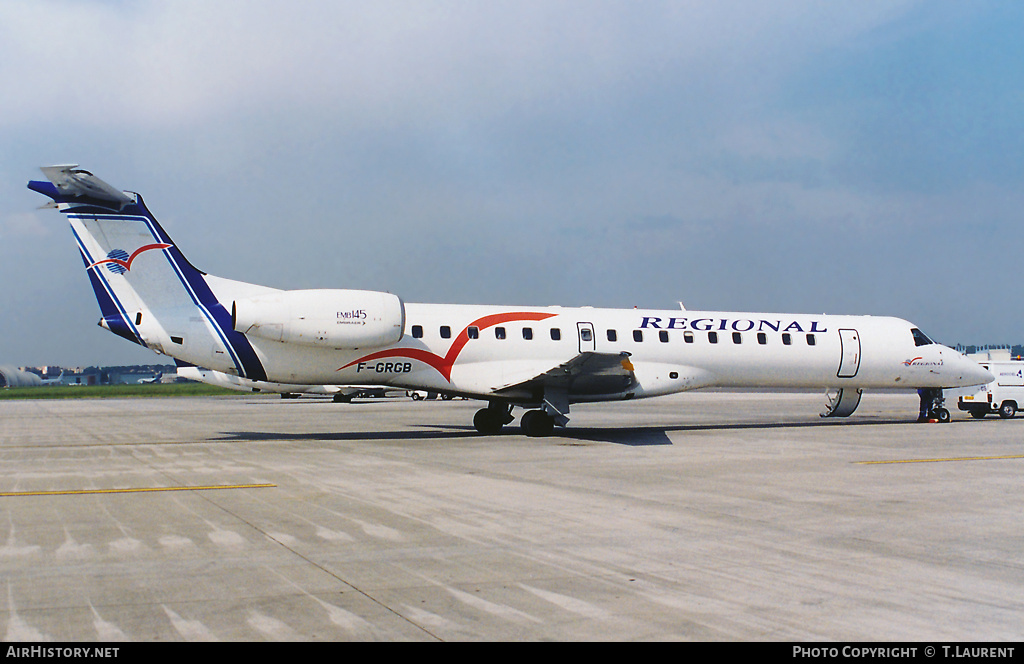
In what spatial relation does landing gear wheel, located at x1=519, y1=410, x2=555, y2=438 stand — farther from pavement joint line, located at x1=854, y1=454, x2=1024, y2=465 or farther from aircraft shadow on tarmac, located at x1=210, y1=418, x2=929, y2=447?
pavement joint line, located at x1=854, y1=454, x2=1024, y2=465

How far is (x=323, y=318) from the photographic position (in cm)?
1834

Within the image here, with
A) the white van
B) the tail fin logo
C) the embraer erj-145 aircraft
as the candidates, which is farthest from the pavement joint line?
the tail fin logo

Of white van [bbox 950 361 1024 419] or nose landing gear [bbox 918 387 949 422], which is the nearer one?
nose landing gear [bbox 918 387 949 422]

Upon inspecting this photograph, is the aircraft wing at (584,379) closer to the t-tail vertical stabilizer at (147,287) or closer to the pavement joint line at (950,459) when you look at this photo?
the pavement joint line at (950,459)

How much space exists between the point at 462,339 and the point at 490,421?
2.82 meters

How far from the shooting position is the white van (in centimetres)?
2802

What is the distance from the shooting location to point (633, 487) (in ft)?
37.7

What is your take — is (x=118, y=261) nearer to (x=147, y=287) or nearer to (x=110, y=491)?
(x=147, y=287)

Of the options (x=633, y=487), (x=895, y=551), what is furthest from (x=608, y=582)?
(x=633, y=487)

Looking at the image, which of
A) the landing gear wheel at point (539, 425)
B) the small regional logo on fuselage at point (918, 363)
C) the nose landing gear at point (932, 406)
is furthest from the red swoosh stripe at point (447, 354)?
the nose landing gear at point (932, 406)

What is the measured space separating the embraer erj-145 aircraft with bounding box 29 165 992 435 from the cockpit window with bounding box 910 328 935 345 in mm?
41

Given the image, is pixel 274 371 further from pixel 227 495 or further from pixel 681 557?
pixel 681 557

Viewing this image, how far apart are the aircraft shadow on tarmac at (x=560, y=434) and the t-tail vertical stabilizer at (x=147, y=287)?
8.29 ft

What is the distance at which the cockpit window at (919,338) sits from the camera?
24234 mm
